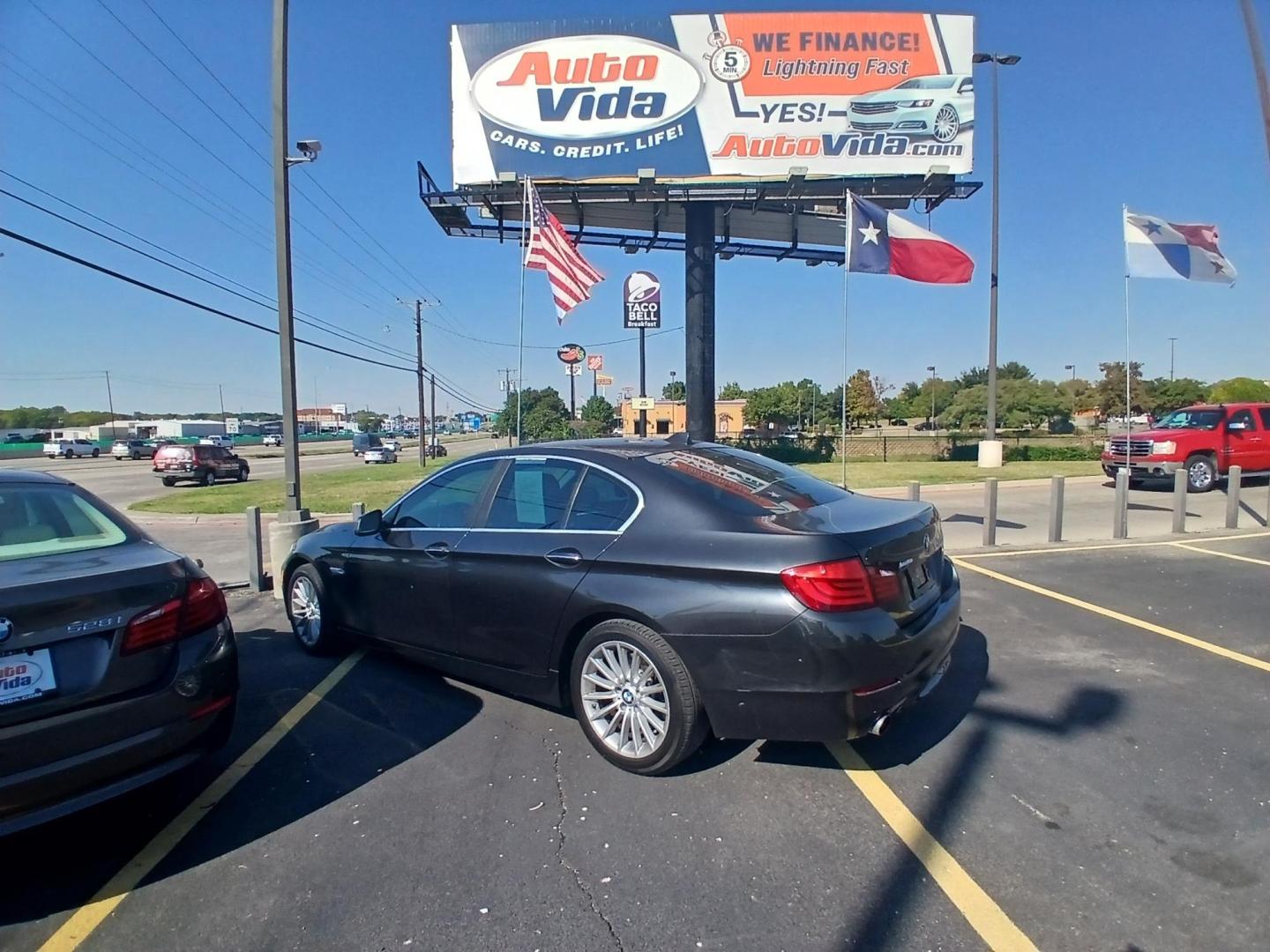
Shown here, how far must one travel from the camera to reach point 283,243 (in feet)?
28.4

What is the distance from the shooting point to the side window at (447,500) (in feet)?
14.0

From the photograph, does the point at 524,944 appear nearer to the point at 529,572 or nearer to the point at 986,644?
the point at 529,572

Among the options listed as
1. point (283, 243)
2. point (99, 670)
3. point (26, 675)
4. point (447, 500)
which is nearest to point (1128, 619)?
point (447, 500)

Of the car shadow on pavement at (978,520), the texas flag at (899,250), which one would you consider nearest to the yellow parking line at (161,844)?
the texas flag at (899,250)

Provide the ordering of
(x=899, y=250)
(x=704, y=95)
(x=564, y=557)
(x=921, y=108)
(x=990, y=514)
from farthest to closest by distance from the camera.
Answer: (x=921, y=108) < (x=704, y=95) < (x=899, y=250) < (x=990, y=514) < (x=564, y=557)

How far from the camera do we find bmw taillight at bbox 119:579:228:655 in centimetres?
279

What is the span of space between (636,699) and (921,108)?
20.5m

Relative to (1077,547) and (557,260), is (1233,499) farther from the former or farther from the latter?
(557,260)

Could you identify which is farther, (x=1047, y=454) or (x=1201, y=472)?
(x=1047, y=454)

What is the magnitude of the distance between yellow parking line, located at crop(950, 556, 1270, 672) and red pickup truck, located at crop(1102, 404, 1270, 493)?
1010cm

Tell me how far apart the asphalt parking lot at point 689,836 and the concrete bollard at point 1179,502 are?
20.8 ft

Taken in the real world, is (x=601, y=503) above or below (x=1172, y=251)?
below

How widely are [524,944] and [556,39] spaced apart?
2103 centimetres

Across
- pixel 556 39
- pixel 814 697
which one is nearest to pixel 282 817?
pixel 814 697
